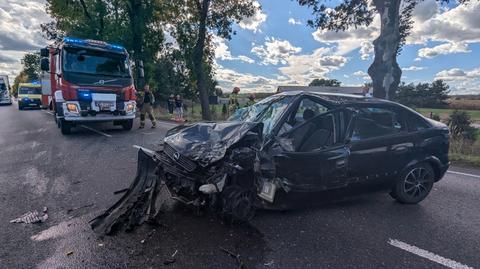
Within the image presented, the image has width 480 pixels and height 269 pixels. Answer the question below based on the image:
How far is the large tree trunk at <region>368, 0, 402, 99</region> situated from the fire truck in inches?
391

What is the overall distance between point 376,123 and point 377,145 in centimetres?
35

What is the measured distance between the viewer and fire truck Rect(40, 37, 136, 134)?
898cm

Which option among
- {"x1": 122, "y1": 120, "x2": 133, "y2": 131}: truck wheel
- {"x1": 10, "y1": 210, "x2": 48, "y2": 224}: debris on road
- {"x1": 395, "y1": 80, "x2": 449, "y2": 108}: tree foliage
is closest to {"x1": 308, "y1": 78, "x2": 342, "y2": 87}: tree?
{"x1": 395, "y1": 80, "x2": 449, "y2": 108}: tree foliage

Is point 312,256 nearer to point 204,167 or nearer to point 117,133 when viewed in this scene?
point 204,167

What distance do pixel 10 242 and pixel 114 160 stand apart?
362 centimetres

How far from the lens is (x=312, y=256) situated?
2.85 m

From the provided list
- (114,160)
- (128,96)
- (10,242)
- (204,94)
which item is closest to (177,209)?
(10,242)

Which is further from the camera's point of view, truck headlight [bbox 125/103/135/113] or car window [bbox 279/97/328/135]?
truck headlight [bbox 125/103/135/113]

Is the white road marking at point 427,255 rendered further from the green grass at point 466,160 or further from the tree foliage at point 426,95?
the tree foliage at point 426,95

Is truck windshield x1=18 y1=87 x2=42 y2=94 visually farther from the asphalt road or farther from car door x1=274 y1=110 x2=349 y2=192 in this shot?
car door x1=274 y1=110 x2=349 y2=192

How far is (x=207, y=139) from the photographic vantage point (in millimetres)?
3676

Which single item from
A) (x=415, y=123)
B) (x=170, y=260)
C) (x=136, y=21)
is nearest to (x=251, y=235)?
(x=170, y=260)

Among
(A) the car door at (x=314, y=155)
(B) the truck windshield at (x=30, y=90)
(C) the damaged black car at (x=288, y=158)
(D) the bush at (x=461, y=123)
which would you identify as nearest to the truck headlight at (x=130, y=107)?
(C) the damaged black car at (x=288, y=158)

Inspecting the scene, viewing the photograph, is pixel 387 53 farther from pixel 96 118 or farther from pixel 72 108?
pixel 72 108
